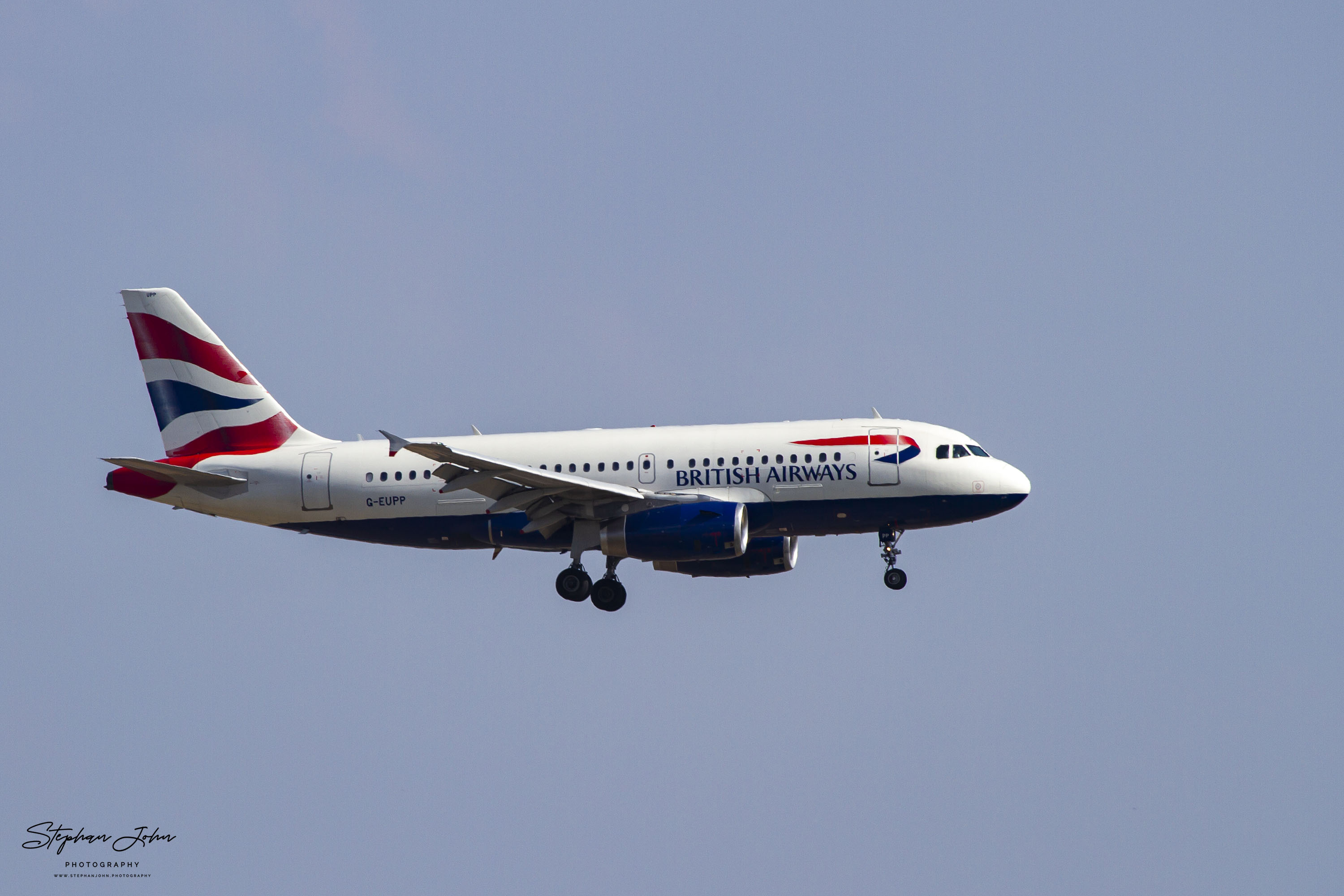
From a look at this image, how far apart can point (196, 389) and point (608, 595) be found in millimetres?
15122

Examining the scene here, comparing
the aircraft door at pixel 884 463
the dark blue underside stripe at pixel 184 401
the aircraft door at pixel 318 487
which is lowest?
the aircraft door at pixel 318 487

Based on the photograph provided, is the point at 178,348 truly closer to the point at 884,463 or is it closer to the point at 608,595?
the point at 608,595

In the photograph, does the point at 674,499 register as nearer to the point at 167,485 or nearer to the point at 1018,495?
the point at 1018,495

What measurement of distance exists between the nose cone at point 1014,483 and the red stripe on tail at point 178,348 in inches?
929

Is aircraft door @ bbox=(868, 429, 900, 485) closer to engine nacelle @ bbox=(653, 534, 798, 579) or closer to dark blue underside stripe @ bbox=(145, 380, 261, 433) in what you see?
engine nacelle @ bbox=(653, 534, 798, 579)

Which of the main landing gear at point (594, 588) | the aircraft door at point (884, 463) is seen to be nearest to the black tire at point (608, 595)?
the main landing gear at point (594, 588)

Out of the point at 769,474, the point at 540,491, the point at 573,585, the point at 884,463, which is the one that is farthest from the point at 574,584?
the point at 884,463

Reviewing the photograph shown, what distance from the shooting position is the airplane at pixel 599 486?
43.4 meters

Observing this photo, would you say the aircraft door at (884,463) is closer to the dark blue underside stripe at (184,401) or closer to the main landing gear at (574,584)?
the main landing gear at (574,584)

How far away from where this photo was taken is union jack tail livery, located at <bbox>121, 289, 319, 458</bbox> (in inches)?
1919

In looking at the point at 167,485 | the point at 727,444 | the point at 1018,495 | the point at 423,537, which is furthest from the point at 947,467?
the point at 167,485

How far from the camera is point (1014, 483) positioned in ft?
147

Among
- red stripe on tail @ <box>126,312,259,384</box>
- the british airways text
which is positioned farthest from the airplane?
red stripe on tail @ <box>126,312,259,384</box>

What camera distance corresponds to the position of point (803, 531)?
4509 cm
